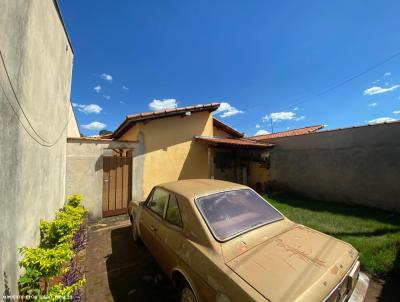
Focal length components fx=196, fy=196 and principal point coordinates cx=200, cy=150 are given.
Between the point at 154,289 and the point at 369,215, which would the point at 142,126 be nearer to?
the point at 154,289

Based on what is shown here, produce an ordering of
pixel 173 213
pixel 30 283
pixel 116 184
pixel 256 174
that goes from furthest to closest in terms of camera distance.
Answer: pixel 256 174, pixel 116 184, pixel 173 213, pixel 30 283

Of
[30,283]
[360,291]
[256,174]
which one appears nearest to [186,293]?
[30,283]

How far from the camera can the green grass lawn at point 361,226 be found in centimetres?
358

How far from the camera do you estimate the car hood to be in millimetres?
1562

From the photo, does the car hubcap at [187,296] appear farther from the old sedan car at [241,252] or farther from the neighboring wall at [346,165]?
the neighboring wall at [346,165]

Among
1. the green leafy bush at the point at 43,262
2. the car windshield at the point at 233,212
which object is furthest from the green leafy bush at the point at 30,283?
the car windshield at the point at 233,212

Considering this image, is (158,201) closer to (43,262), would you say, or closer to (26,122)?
(43,262)

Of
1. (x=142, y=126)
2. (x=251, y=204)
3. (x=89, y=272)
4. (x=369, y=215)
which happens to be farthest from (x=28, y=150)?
(x=369, y=215)

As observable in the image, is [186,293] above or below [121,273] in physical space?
above

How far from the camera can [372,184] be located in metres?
6.93

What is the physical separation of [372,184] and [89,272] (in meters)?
8.87

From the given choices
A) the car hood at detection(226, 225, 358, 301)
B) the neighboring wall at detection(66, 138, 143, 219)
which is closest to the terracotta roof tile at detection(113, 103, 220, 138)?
the neighboring wall at detection(66, 138, 143, 219)

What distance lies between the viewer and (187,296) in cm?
235

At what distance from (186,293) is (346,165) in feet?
26.0
